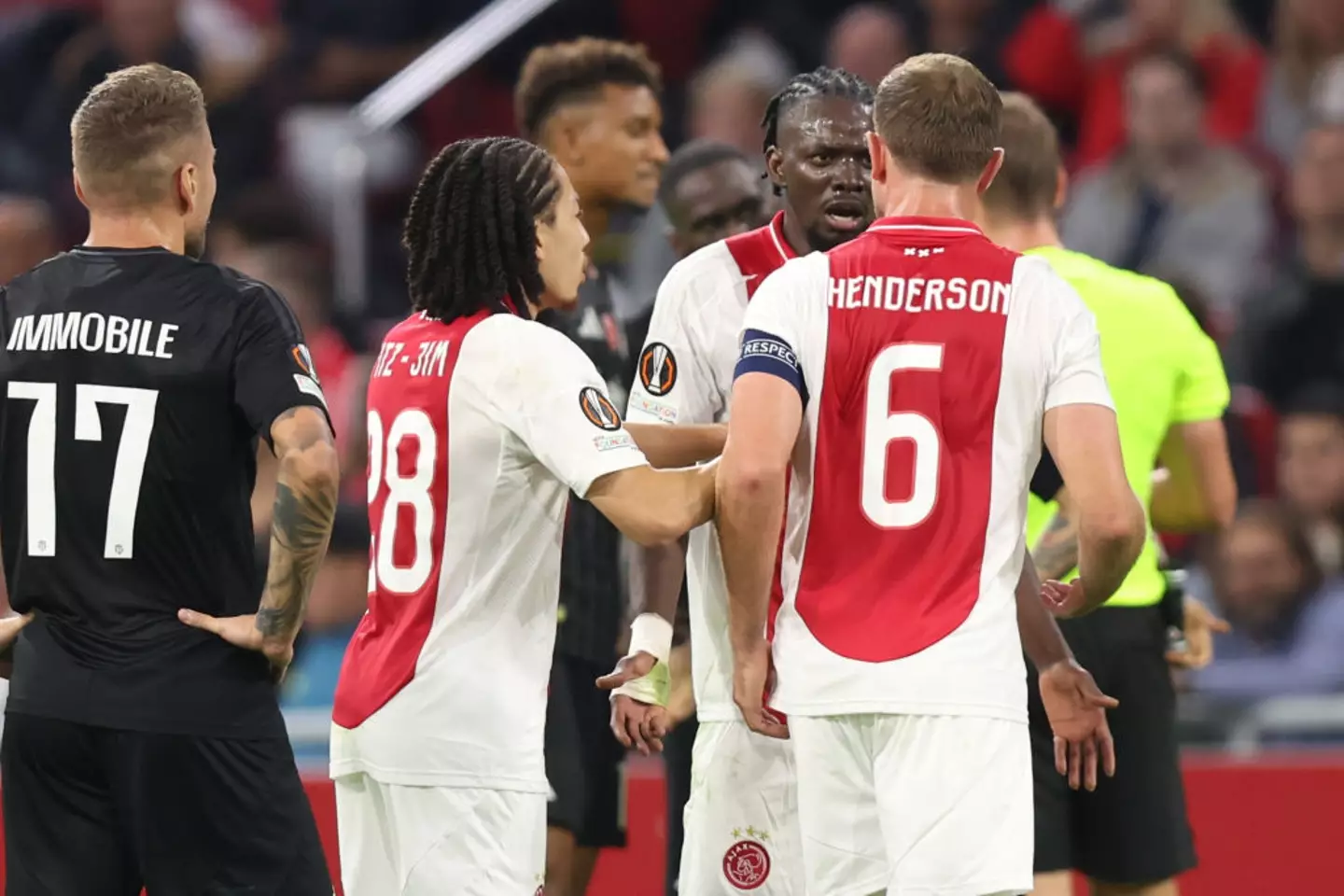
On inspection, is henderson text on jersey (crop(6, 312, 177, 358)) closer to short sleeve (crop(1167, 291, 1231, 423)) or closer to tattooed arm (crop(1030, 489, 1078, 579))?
tattooed arm (crop(1030, 489, 1078, 579))

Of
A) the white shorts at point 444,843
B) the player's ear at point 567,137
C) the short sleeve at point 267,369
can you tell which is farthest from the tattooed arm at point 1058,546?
the short sleeve at point 267,369

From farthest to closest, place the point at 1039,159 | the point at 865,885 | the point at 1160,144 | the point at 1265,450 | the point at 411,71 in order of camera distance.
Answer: the point at 411,71
the point at 1160,144
the point at 1265,450
the point at 1039,159
the point at 865,885

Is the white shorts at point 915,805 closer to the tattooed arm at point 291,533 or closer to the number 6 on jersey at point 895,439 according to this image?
the number 6 on jersey at point 895,439

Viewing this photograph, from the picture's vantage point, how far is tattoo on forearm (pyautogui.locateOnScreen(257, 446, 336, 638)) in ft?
12.8

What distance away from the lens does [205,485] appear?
388 cm

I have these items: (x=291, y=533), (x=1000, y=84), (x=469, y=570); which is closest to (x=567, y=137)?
(x=291, y=533)

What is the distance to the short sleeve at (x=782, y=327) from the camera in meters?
3.69

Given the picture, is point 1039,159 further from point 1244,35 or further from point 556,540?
point 1244,35

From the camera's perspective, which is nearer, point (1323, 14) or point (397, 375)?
point (397, 375)

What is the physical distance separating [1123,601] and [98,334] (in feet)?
8.06

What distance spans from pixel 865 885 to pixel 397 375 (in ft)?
4.00

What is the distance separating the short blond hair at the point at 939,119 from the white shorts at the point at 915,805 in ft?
3.19

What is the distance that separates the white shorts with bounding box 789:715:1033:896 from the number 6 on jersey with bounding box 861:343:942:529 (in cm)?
35

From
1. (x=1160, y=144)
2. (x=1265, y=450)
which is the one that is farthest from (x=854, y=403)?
(x=1160, y=144)
